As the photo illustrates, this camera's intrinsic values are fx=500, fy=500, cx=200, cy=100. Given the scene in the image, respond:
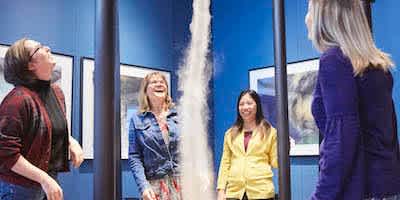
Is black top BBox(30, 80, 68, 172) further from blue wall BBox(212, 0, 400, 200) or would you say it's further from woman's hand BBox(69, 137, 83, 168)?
blue wall BBox(212, 0, 400, 200)

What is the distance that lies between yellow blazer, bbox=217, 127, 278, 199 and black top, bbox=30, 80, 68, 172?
964mm

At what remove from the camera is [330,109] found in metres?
1.04

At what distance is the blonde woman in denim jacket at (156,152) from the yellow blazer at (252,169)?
38cm

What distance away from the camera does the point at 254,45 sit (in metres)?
2.72

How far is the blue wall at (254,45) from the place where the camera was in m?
2.29

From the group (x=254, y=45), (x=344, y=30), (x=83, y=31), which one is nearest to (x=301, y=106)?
(x=254, y=45)

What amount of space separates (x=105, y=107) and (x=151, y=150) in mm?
1023

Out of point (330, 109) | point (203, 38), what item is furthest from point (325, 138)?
point (203, 38)

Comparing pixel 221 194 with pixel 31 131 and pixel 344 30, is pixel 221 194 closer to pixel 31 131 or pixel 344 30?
pixel 31 131

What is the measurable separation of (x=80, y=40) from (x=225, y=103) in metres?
0.78

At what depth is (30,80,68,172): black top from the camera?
145 centimetres

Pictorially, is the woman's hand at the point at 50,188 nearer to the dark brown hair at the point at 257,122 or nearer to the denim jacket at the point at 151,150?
the denim jacket at the point at 151,150

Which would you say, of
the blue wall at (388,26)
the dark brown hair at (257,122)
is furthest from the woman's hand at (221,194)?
the blue wall at (388,26)

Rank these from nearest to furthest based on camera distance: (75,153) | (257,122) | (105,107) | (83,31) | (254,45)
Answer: (105,107) < (75,153) < (83,31) < (257,122) < (254,45)
